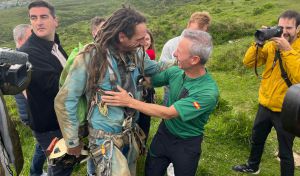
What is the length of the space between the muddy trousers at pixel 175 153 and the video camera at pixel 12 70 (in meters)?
1.65

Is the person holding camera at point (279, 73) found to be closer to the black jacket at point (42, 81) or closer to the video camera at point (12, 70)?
the black jacket at point (42, 81)

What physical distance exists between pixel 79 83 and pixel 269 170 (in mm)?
3707

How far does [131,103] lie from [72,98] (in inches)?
21.6

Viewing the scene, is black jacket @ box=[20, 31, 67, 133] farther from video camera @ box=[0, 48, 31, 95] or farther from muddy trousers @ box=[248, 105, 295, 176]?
muddy trousers @ box=[248, 105, 295, 176]

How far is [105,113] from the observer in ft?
12.1

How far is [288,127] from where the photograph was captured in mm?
1911

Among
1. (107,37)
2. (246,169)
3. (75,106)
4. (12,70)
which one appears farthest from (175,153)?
(246,169)

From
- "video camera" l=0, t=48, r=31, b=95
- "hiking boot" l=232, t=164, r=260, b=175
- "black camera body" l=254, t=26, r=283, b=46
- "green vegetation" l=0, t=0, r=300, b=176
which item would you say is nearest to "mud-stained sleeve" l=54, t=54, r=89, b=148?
"video camera" l=0, t=48, r=31, b=95

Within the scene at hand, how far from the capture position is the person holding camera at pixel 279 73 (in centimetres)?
462

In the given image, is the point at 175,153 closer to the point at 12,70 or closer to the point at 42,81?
the point at 42,81

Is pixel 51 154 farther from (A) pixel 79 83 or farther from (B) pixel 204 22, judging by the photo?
(B) pixel 204 22

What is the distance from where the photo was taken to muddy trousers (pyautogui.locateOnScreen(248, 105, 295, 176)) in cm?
494

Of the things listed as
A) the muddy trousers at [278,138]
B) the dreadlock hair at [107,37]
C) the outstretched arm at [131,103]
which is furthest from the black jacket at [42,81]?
the muddy trousers at [278,138]

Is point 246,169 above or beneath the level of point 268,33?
beneath
